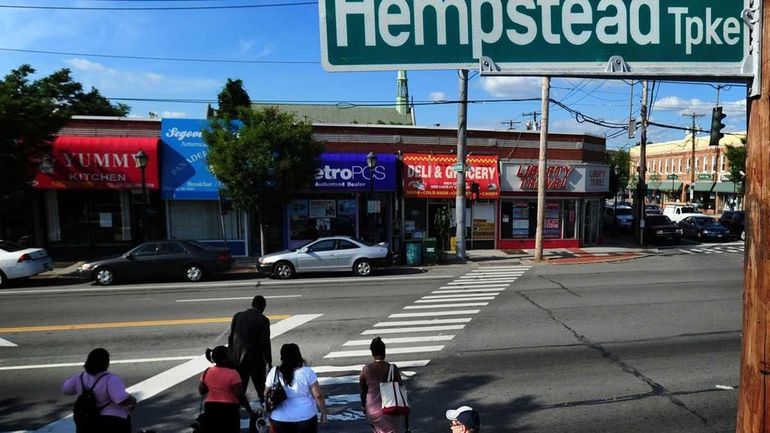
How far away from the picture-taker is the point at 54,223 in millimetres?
21281

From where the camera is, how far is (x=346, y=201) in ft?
76.8

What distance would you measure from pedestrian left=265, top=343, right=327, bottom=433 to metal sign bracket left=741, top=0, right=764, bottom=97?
3.84 metres

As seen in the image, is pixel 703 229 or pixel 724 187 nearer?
pixel 703 229

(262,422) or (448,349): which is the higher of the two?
(262,422)

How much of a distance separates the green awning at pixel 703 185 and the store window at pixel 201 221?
55735mm

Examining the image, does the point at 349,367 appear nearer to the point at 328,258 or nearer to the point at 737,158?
the point at 328,258

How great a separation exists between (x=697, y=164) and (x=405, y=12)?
240 feet

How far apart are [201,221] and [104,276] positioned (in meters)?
6.14

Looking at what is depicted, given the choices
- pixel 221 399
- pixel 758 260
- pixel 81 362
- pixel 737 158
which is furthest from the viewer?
pixel 737 158

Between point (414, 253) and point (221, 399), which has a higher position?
point (221, 399)

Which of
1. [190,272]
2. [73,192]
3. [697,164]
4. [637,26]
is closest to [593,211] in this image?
[190,272]

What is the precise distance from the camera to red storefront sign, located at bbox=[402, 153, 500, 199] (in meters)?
23.7

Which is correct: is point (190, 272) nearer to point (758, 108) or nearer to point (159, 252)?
point (159, 252)

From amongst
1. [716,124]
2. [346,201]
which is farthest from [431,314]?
[346,201]
